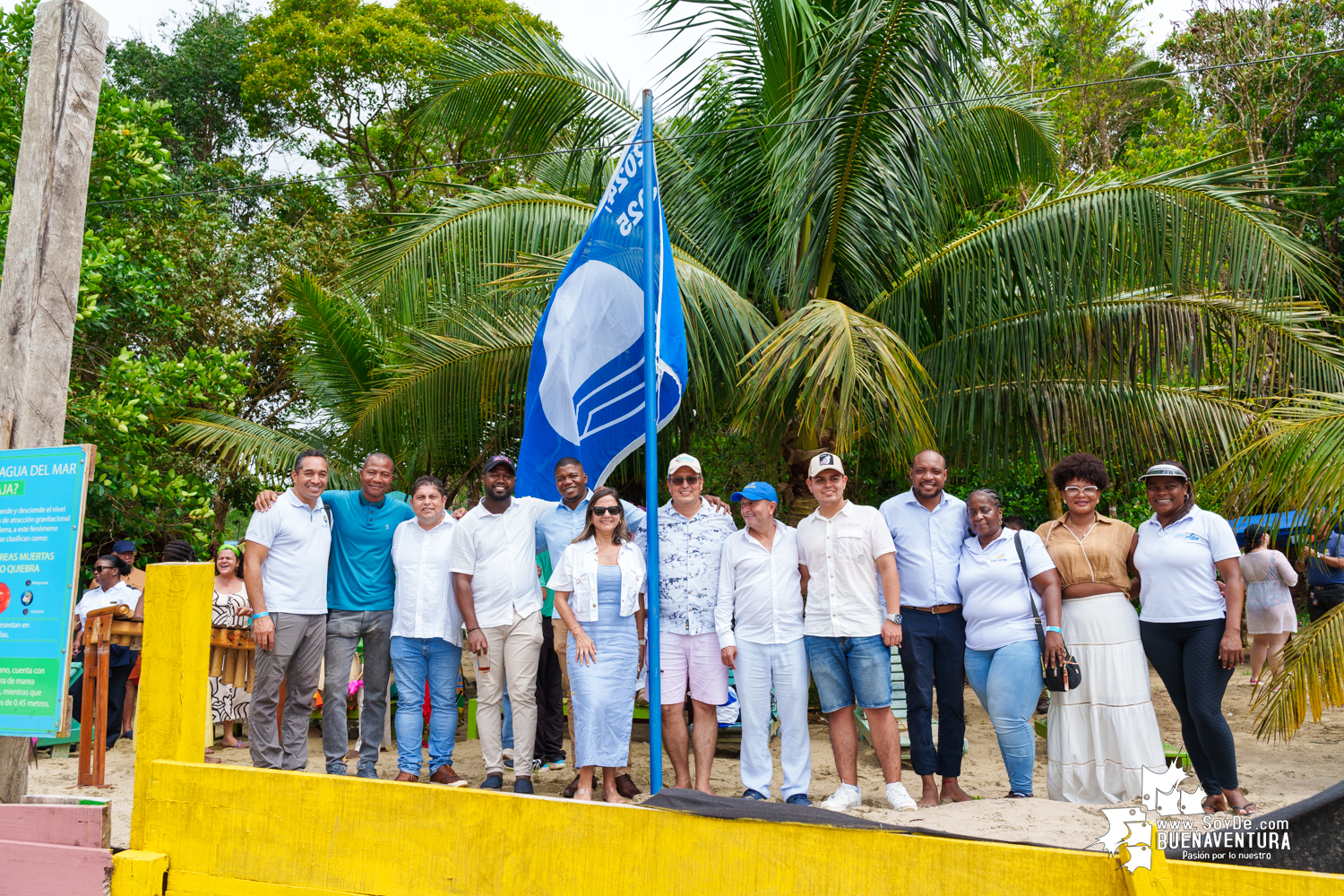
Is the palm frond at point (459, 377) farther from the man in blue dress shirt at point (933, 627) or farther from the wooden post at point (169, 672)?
the wooden post at point (169, 672)

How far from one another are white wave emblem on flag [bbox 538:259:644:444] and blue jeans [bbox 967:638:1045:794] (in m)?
2.24

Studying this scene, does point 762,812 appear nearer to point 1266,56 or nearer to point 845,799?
point 845,799

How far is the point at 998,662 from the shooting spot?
4.96 m

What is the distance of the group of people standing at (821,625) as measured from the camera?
4.86 metres

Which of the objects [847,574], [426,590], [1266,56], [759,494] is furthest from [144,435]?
[1266,56]

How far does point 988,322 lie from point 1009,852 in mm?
5197

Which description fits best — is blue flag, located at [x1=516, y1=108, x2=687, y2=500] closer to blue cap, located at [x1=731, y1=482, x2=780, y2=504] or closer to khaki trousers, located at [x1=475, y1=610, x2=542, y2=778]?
blue cap, located at [x1=731, y1=482, x2=780, y2=504]

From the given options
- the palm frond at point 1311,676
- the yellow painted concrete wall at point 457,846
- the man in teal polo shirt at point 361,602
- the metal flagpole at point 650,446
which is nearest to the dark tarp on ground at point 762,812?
the yellow painted concrete wall at point 457,846

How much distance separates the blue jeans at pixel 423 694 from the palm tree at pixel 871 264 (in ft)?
7.57

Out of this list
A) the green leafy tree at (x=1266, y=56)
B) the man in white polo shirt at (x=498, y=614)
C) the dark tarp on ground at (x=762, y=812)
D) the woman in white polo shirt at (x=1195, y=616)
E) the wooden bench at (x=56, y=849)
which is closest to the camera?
the dark tarp on ground at (x=762, y=812)

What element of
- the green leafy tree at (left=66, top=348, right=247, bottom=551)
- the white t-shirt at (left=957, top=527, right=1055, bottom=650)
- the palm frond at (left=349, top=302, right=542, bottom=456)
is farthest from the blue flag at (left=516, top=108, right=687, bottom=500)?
the green leafy tree at (left=66, top=348, right=247, bottom=551)

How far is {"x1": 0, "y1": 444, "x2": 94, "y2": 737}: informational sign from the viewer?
156 inches

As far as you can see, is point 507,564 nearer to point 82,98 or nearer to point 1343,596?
point 82,98

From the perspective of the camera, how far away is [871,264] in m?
7.61
